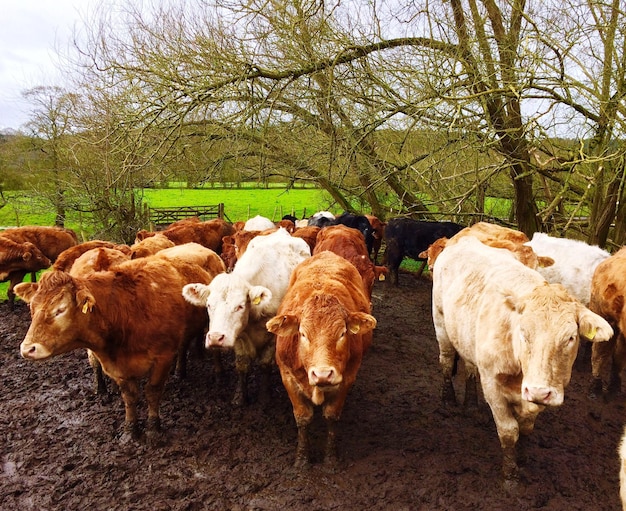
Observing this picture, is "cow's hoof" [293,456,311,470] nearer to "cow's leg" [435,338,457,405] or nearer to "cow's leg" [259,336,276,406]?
"cow's leg" [259,336,276,406]

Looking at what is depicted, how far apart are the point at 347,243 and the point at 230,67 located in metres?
3.39

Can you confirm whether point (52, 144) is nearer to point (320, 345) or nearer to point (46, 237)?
point (46, 237)

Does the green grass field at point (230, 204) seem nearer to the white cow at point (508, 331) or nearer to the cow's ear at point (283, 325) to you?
the white cow at point (508, 331)

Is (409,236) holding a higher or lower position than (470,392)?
higher

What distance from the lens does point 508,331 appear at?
11.0ft

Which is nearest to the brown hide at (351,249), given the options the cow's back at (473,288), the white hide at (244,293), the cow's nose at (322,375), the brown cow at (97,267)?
the white hide at (244,293)

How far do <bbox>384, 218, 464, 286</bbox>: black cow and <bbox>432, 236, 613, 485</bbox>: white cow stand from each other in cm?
534

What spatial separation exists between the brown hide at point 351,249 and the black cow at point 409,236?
306 cm

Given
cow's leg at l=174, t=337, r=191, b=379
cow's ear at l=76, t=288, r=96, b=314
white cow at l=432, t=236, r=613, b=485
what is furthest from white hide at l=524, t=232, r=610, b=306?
cow's ear at l=76, t=288, r=96, b=314

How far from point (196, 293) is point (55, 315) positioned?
1.28m

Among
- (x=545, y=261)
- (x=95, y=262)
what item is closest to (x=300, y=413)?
(x=95, y=262)

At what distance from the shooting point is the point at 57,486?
380 cm

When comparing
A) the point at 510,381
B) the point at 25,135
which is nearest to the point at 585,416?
the point at 510,381

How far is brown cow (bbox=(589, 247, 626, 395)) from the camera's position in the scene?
4824 millimetres
